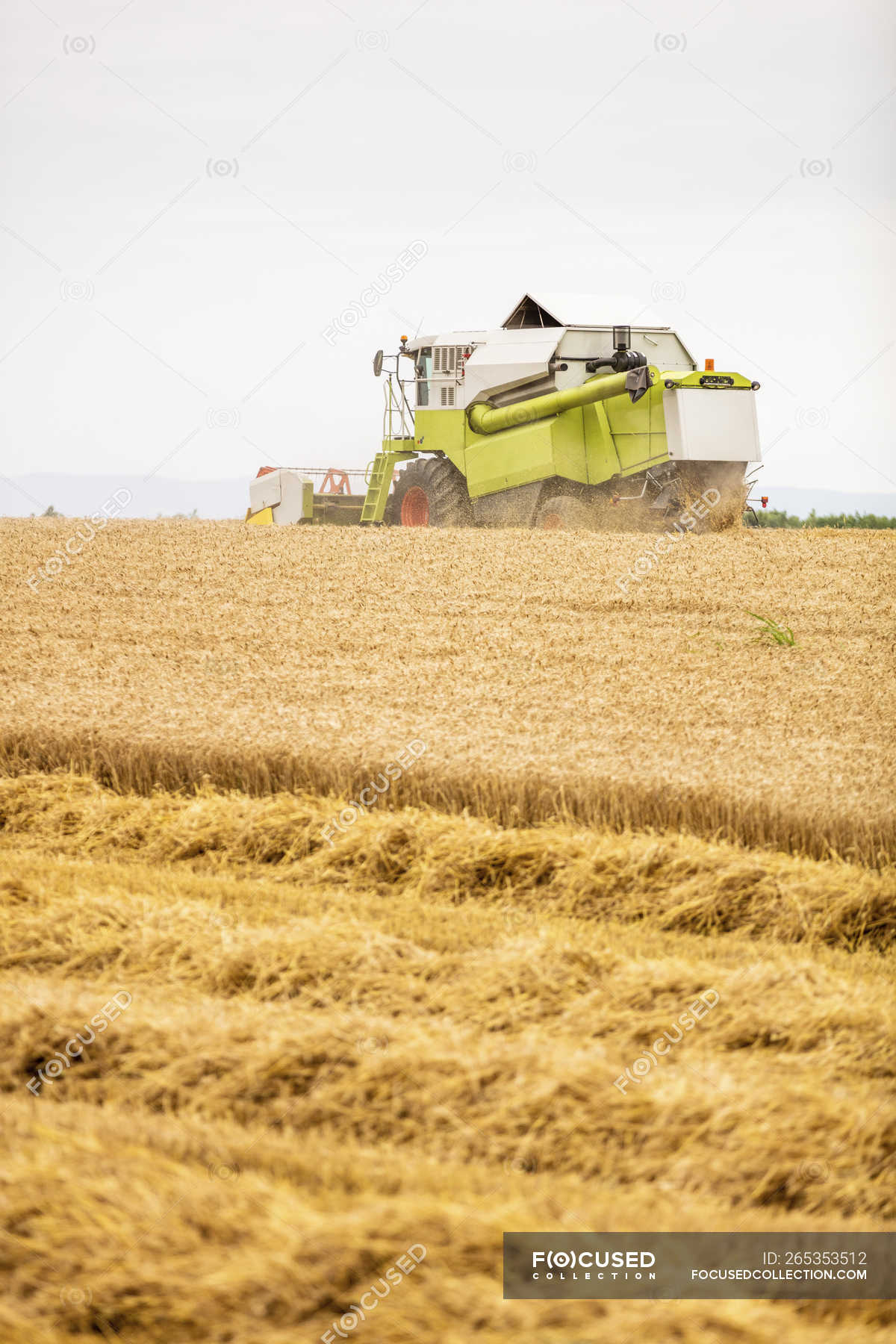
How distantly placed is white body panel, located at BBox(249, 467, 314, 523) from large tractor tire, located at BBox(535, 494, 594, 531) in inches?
169

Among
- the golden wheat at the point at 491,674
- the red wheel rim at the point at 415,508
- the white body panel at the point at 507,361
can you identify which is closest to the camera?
the golden wheat at the point at 491,674

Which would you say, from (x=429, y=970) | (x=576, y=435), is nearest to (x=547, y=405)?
(x=576, y=435)

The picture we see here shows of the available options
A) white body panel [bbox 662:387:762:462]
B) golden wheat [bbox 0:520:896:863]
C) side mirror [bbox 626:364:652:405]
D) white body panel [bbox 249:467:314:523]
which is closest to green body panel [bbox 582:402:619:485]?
side mirror [bbox 626:364:652:405]

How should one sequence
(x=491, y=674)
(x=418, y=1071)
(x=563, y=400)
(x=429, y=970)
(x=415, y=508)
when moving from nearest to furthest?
(x=418, y=1071)
(x=429, y=970)
(x=491, y=674)
(x=563, y=400)
(x=415, y=508)

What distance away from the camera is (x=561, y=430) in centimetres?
1277

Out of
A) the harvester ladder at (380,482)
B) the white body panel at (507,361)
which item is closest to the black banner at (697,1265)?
the white body panel at (507,361)

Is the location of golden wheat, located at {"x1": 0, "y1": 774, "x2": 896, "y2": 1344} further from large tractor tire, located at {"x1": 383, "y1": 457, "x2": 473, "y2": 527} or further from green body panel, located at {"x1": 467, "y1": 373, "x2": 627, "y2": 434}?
large tractor tire, located at {"x1": 383, "y1": 457, "x2": 473, "y2": 527}

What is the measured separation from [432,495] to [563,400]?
2386 mm

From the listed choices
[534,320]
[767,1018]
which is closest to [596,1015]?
[767,1018]

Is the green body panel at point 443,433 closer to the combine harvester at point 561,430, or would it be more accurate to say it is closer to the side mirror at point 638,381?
the combine harvester at point 561,430

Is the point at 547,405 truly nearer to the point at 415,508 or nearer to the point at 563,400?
the point at 563,400

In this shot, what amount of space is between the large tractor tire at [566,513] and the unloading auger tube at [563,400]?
0.95 m

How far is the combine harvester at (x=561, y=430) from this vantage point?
40.3 ft

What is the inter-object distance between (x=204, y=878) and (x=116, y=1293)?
252 cm
